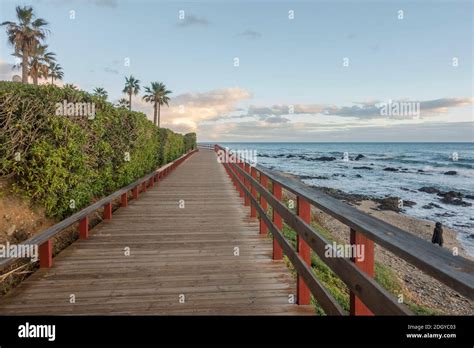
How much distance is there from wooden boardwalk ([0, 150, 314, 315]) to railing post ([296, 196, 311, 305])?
0.10 meters

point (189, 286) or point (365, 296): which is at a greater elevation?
point (365, 296)

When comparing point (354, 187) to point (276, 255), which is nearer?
point (276, 255)

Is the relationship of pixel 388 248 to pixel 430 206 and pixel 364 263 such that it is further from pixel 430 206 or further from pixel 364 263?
pixel 430 206

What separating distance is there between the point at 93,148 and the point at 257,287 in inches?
186

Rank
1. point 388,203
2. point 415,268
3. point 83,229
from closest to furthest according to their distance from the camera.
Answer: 1. point 83,229
2. point 415,268
3. point 388,203

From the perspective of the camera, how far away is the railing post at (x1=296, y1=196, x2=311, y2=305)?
321 centimetres

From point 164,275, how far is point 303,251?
70.8 inches

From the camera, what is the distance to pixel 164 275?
4.00m

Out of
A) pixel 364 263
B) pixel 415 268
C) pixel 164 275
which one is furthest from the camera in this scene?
pixel 415 268

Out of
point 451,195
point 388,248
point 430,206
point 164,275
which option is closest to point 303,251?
point 388,248

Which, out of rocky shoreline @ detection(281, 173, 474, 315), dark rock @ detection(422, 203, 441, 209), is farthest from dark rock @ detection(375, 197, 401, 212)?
dark rock @ detection(422, 203, 441, 209)

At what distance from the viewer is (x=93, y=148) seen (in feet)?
21.7

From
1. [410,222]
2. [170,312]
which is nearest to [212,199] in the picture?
[170,312]
